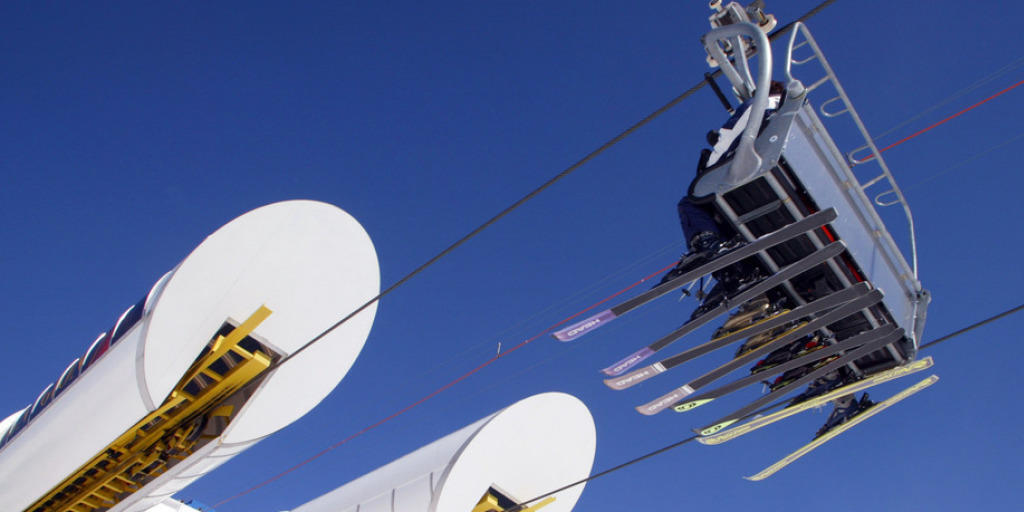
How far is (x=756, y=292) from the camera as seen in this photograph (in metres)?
6.34

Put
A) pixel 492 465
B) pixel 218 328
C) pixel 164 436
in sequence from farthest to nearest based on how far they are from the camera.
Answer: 1. pixel 492 465
2. pixel 164 436
3. pixel 218 328

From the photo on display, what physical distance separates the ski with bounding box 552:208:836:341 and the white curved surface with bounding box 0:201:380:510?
7453 mm

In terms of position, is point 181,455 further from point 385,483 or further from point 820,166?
point 820,166

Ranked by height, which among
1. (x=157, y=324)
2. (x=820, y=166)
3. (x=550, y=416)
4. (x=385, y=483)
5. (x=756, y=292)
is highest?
(x=157, y=324)

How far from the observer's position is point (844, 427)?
7.38 metres

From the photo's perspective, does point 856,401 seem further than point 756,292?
Yes

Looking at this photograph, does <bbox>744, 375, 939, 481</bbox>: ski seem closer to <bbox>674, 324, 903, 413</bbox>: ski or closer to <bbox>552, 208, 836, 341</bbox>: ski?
<bbox>674, 324, 903, 413</bbox>: ski

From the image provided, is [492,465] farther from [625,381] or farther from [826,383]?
[826,383]

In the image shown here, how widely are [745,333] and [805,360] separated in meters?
0.72

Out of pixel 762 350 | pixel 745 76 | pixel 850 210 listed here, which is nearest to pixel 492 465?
pixel 762 350

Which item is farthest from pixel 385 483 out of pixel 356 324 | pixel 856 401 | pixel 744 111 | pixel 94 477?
pixel 744 111

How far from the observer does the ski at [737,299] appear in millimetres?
6062

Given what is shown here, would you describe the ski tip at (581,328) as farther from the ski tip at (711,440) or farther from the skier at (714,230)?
the ski tip at (711,440)

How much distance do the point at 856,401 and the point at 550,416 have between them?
9.21 m
